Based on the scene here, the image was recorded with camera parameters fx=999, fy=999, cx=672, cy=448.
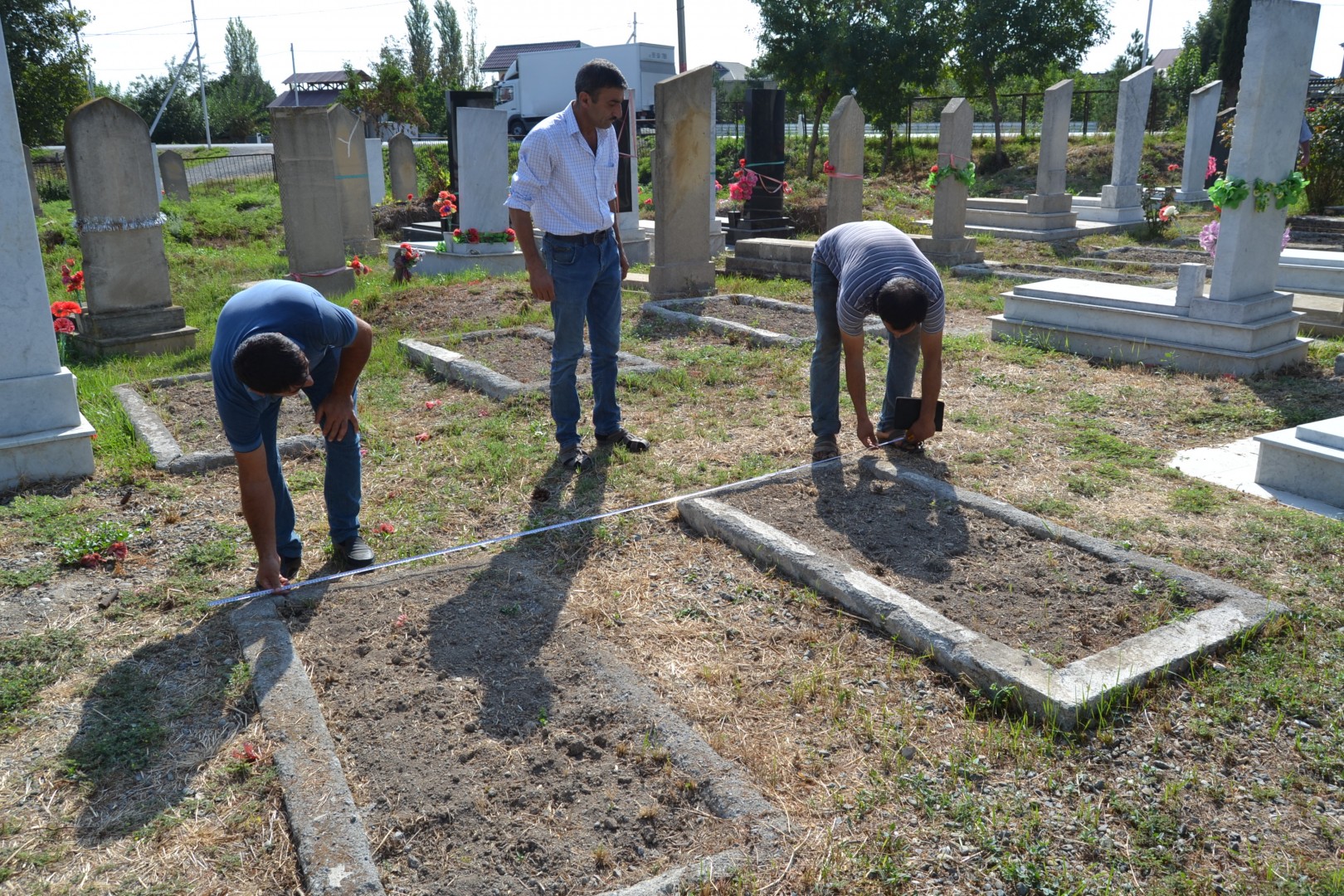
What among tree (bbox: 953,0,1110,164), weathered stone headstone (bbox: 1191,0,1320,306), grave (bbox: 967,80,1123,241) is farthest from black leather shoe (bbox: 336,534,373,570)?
tree (bbox: 953,0,1110,164)

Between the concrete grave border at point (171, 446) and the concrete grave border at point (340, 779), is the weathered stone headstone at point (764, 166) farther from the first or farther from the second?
the concrete grave border at point (340, 779)

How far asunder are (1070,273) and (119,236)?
8.84 meters

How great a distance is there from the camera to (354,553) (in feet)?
12.5

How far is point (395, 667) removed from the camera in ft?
10.3

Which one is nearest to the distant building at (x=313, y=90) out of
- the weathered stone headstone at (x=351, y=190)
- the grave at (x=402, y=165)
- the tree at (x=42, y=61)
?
the tree at (x=42, y=61)

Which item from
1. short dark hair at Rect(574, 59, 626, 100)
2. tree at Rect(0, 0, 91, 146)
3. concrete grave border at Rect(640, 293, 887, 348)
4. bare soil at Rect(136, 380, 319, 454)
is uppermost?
tree at Rect(0, 0, 91, 146)

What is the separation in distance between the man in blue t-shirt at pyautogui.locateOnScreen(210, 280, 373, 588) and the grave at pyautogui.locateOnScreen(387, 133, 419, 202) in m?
15.9

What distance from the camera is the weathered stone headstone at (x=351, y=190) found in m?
13.4

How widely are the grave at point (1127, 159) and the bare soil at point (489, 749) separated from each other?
13879 mm

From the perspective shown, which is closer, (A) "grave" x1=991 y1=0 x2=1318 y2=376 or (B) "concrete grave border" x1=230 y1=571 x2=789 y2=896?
(B) "concrete grave border" x1=230 y1=571 x2=789 y2=896

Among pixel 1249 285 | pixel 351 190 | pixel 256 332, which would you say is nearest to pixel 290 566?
pixel 256 332

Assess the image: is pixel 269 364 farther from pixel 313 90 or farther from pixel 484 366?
pixel 313 90

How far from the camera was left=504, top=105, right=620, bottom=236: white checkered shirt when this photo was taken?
14.7 feet

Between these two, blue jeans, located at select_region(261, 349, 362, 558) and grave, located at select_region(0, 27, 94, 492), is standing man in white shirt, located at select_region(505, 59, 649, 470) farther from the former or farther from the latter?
grave, located at select_region(0, 27, 94, 492)
